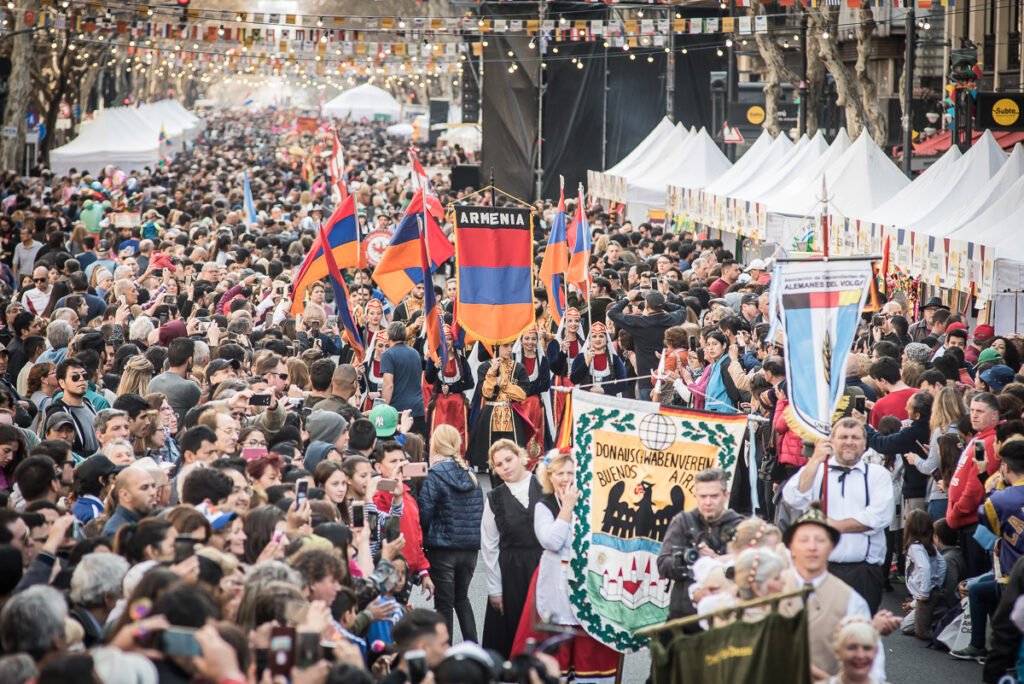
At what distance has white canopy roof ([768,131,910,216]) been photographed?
19469mm

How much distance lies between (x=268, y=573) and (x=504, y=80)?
116 feet

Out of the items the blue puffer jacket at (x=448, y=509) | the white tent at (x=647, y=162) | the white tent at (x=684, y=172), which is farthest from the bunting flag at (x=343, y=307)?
the white tent at (x=647, y=162)

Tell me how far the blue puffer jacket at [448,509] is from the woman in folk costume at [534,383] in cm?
336

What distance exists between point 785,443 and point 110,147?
36.3 meters

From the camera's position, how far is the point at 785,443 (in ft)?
32.8

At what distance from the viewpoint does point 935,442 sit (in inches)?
396

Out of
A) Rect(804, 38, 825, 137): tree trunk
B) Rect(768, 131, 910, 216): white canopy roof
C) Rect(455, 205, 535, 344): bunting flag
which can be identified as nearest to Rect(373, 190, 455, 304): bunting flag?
Rect(455, 205, 535, 344): bunting flag

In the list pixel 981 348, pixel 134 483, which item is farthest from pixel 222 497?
pixel 981 348

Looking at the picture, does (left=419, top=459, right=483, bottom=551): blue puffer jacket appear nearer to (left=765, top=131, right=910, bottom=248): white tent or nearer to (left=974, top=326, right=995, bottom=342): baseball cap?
(left=974, top=326, right=995, bottom=342): baseball cap

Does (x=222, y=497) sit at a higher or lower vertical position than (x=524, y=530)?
higher

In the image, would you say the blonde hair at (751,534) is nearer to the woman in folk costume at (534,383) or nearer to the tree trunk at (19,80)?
the woman in folk costume at (534,383)

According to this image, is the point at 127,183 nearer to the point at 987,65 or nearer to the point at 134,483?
the point at 987,65

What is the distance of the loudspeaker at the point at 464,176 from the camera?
44250 millimetres

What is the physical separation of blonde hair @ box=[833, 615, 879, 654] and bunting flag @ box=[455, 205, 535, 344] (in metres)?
6.71
